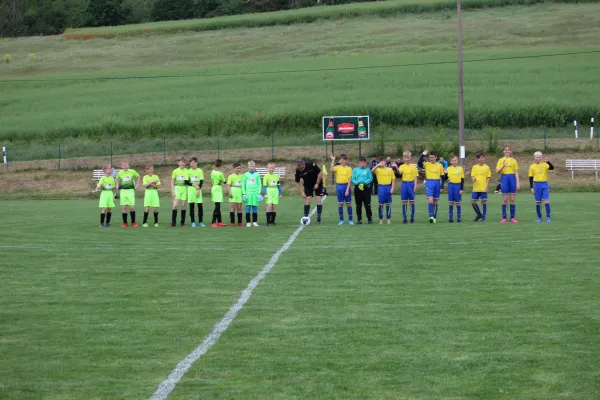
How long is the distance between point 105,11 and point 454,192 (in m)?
106

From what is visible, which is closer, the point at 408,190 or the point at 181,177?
the point at 181,177

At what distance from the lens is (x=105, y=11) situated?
12231cm

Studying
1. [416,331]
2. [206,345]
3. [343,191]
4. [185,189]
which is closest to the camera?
[206,345]

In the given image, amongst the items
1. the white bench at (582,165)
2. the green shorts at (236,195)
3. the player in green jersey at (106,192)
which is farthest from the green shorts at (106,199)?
the white bench at (582,165)

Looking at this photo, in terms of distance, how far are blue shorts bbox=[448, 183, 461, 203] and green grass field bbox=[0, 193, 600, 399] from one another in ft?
16.1

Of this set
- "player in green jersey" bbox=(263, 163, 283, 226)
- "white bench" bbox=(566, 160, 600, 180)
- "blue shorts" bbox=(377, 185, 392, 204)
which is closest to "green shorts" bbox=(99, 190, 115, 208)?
"player in green jersey" bbox=(263, 163, 283, 226)

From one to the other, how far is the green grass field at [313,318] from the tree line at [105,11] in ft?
349

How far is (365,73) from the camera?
75438 mm

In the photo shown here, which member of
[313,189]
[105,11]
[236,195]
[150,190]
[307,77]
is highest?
[105,11]

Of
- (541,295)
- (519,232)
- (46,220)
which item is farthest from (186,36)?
(541,295)

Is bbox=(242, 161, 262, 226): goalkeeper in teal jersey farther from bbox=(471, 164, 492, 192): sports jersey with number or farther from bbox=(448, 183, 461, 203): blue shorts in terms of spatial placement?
bbox=(471, 164, 492, 192): sports jersey with number

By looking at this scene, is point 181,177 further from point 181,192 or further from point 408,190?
point 408,190

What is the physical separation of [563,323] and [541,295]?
6.01ft

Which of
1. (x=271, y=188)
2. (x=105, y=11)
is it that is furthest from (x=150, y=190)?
(x=105, y=11)
